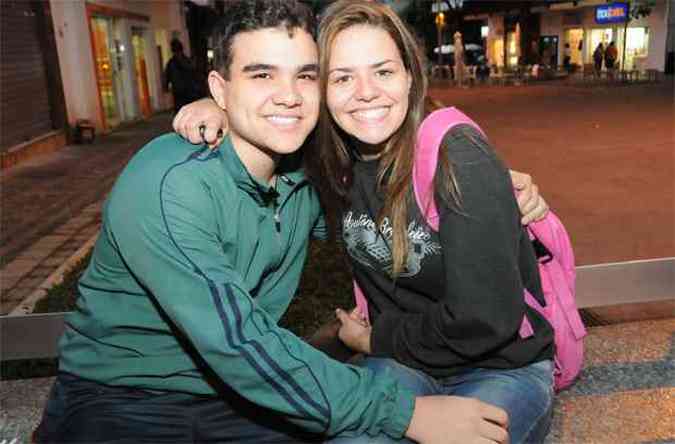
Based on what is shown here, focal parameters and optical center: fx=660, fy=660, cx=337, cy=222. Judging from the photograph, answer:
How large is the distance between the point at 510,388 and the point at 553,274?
486 millimetres

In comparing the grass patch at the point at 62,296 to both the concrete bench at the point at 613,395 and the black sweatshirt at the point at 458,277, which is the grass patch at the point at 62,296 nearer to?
the concrete bench at the point at 613,395

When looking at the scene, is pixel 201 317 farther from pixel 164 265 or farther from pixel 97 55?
pixel 97 55

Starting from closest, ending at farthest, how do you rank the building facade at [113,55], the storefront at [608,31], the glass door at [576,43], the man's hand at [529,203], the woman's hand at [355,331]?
the man's hand at [529,203] → the woman's hand at [355,331] → the building facade at [113,55] → the storefront at [608,31] → the glass door at [576,43]

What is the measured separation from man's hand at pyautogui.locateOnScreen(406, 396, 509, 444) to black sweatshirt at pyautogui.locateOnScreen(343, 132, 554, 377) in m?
0.25

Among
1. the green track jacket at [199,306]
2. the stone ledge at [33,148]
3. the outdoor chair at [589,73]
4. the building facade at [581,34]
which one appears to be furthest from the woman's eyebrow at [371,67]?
the outdoor chair at [589,73]

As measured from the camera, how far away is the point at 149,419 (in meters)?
1.92

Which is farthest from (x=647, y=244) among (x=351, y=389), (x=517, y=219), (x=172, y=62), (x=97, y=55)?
(x=97, y=55)

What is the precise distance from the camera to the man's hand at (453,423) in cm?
180

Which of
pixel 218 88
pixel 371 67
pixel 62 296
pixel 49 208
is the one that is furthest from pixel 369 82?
pixel 49 208

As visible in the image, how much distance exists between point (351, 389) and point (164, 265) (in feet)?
→ 1.95

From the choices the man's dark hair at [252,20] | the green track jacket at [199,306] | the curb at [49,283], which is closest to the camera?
the green track jacket at [199,306]

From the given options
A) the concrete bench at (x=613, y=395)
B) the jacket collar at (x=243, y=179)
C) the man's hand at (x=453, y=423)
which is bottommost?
the concrete bench at (x=613, y=395)

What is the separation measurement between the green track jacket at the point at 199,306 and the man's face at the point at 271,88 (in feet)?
0.37

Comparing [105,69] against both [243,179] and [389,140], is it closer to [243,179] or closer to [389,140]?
[389,140]
